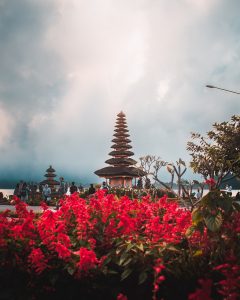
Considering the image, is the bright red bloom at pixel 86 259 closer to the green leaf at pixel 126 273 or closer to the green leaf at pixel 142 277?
the green leaf at pixel 126 273

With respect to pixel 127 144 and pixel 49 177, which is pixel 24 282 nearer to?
pixel 127 144

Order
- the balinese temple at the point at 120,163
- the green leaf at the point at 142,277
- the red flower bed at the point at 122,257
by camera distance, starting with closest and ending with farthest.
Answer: the green leaf at the point at 142,277
the red flower bed at the point at 122,257
the balinese temple at the point at 120,163

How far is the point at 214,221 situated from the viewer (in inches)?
180

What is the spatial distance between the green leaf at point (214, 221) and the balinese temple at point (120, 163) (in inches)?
2139

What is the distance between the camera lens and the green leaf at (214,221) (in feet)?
14.7

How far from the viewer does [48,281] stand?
464 cm

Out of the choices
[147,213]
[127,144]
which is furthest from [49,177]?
[147,213]

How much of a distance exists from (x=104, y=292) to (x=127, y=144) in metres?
68.0

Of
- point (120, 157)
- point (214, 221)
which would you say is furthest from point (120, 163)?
point (214, 221)

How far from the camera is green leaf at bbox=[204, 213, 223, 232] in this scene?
4.48 meters

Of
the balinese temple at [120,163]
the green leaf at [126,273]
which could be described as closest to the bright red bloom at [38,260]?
the green leaf at [126,273]

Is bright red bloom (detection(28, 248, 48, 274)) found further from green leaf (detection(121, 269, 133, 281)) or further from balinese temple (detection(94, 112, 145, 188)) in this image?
balinese temple (detection(94, 112, 145, 188))

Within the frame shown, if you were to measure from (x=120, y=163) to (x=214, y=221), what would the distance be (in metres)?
63.0

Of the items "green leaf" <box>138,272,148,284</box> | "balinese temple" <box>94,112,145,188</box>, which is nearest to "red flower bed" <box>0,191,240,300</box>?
"green leaf" <box>138,272,148,284</box>
